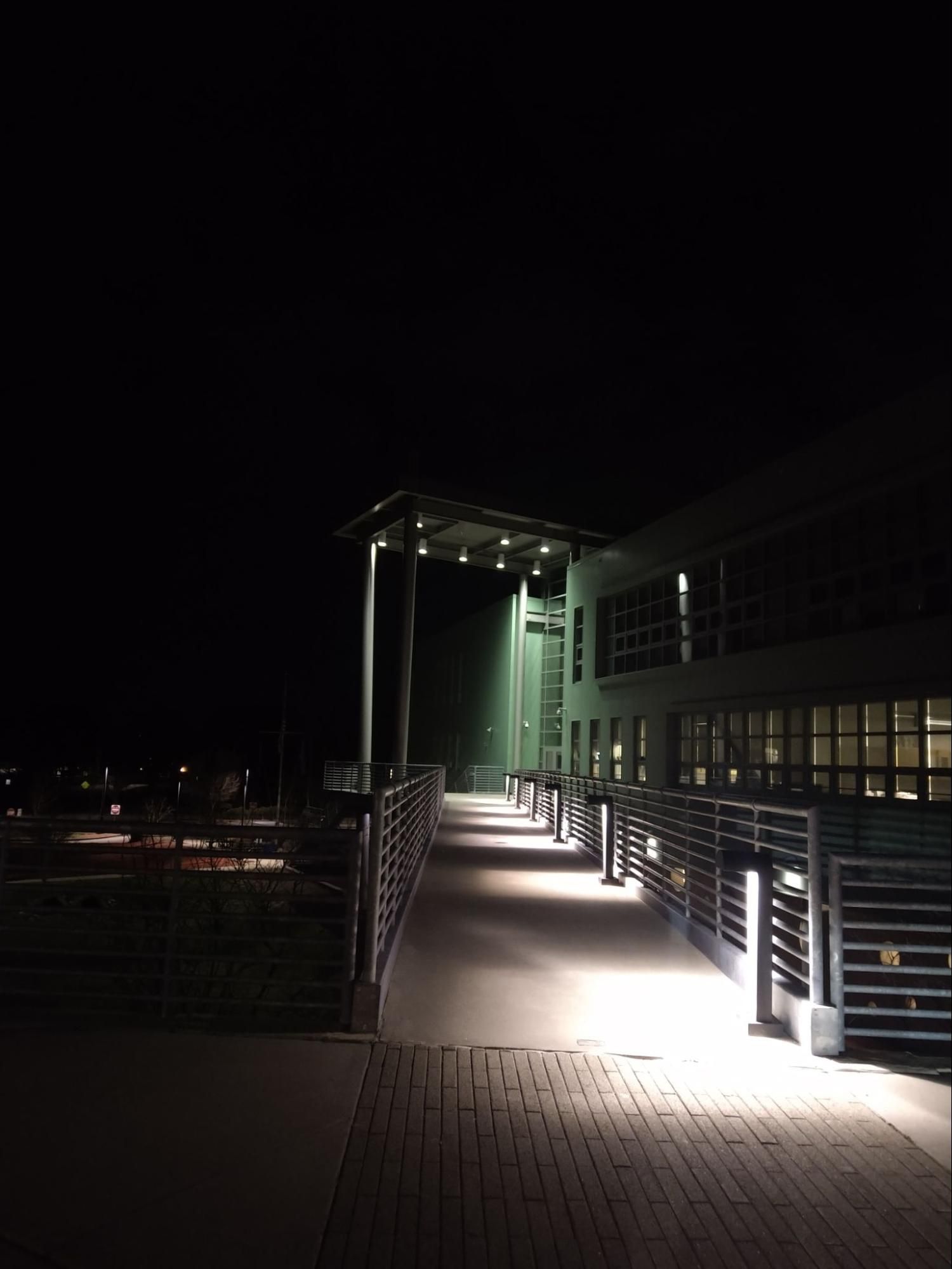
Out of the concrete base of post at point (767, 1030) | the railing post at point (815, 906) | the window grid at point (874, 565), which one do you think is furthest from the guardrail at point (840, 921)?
the window grid at point (874, 565)

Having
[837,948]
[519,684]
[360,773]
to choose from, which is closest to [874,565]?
[837,948]

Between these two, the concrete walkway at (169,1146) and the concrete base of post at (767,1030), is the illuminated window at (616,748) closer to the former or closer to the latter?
the concrete base of post at (767,1030)

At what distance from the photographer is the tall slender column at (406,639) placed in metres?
39.0

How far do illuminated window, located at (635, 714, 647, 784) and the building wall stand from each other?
0.30 meters

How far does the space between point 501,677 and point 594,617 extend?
11.6 metres

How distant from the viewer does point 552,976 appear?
23.2 feet

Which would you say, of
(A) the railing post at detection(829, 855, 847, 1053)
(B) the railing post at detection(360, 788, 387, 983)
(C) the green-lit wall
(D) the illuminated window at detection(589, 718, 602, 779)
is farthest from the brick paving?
(C) the green-lit wall

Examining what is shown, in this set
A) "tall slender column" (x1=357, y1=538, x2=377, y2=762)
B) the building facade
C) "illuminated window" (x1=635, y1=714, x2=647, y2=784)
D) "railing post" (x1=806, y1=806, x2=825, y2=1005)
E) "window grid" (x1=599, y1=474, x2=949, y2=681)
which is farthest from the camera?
"tall slender column" (x1=357, y1=538, x2=377, y2=762)

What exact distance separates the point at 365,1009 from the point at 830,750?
35.3ft

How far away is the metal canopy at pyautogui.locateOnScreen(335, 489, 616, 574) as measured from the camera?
4003 cm

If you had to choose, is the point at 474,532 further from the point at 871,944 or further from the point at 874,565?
the point at 874,565

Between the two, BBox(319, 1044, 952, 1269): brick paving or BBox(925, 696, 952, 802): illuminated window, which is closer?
BBox(925, 696, 952, 802): illuminated window

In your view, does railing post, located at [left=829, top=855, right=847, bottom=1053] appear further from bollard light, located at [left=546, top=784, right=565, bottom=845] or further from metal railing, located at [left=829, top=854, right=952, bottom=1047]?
bollard light, located at [left=546, top=784, right=565, bottom=845]

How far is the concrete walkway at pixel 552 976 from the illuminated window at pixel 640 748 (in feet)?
58.1
